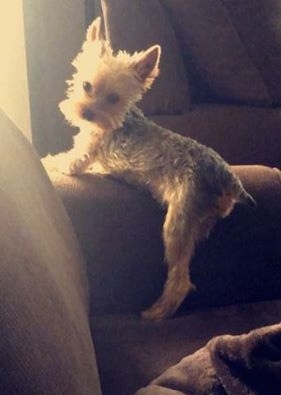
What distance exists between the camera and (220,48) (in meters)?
1.78


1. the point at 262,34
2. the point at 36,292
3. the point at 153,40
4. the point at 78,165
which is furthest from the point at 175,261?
the point at 262,34

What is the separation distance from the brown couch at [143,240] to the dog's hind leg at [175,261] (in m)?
0.02

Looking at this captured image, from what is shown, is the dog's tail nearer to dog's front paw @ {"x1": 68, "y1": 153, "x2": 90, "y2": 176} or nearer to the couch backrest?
dog's front paw @ {"x1": 68, "y1": 153, "x2": 90, "y2": 176}

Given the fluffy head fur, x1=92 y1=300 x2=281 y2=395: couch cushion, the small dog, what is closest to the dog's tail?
the small dog

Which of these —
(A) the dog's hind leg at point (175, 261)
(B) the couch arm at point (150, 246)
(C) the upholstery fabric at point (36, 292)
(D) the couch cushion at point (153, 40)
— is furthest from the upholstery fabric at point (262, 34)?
(C) the upholstery fabric at point (36, 292)

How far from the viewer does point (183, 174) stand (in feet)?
4.08

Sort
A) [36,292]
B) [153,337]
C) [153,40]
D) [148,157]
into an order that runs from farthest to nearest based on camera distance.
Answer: [153,40]
[148,157]
[153,337]
[36,292]

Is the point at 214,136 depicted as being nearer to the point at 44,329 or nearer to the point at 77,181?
the point at 77,181

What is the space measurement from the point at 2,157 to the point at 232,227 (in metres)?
0.53

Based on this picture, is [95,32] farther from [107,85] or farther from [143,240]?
[143,240]

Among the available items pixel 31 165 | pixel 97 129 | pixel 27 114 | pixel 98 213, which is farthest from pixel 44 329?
pixel 27 114

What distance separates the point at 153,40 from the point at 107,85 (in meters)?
0.38

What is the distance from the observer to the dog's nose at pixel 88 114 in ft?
4.48

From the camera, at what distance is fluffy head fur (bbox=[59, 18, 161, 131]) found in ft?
4.48
